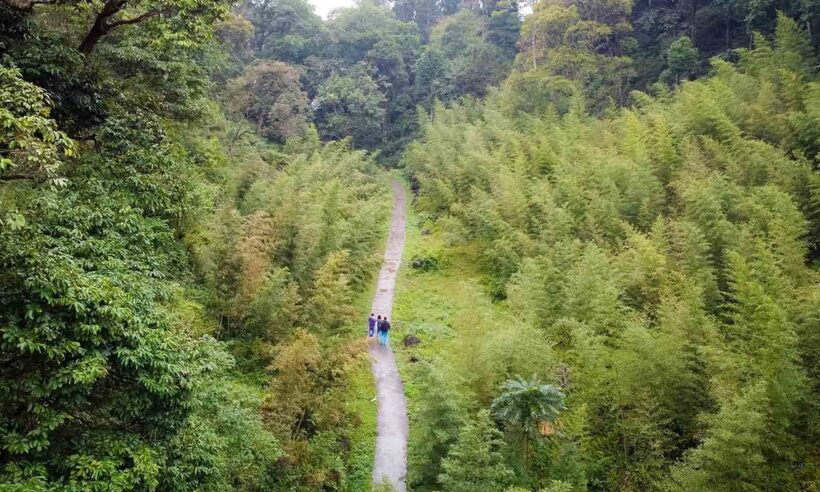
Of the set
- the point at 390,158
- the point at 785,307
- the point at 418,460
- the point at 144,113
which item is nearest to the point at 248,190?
the point at 144,113

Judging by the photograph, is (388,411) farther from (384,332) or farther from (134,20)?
(134,20)

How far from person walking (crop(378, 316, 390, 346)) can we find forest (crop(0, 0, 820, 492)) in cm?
65

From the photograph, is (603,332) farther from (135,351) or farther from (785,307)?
(135,351)

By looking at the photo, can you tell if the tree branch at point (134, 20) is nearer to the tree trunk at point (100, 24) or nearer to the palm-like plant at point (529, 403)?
the tree trunk at point (100, 24)

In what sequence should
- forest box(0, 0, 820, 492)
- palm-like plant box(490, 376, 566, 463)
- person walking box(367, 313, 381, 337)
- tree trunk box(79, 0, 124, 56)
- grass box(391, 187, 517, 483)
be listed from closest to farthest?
1. forest box(0, 0, 820, 492)
2. palm-like plant box(490, 376, 566, 463)
3. tree trunk box(79, 0, 124, 56)
4. grass box(391, 187, 517, 483)
5. person walking box(367, 313, 381, 337)

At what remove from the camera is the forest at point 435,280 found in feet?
20.0

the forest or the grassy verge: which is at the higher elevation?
the forest

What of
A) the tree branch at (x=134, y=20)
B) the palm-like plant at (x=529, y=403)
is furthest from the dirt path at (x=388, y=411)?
the tree branch at (x=134, y=20)

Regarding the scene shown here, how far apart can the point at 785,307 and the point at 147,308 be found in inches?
470

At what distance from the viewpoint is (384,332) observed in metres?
16.7

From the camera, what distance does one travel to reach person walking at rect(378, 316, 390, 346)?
16.6 metres

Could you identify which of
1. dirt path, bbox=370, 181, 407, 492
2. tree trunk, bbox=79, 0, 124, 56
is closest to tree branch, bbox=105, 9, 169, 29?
tree trunk, bbox=79, 0, 124, 56

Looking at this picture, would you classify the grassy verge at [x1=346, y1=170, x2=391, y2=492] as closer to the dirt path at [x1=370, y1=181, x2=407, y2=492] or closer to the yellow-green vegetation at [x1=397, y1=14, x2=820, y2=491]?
the dirt path at [x1=370, y1=181, x2=407, y2=492]

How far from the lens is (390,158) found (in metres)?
43.9
